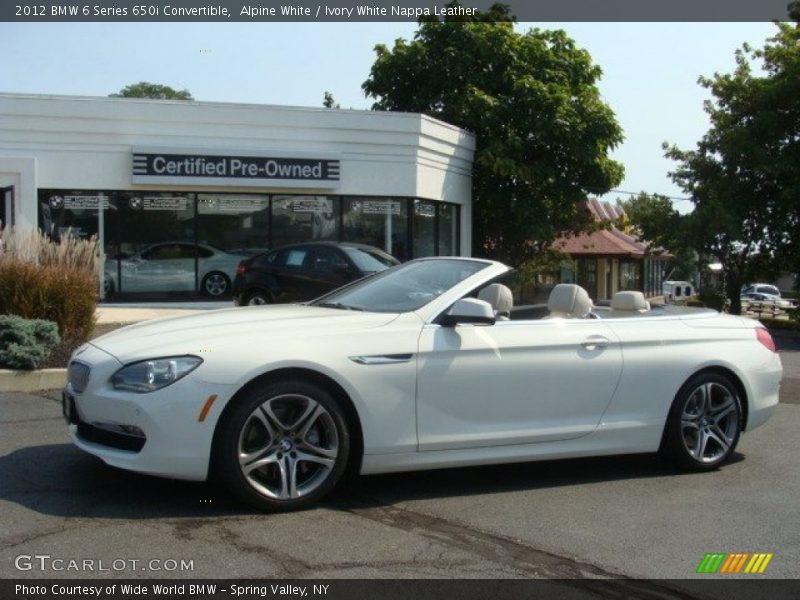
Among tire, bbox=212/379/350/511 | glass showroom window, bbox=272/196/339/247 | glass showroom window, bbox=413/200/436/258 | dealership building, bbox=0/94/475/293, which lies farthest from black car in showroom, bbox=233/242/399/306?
tire, bbox=212/379/350/511

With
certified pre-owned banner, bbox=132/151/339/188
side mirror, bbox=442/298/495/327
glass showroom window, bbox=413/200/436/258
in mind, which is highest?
certified pre-owned banner, bbox=132/151/339/188

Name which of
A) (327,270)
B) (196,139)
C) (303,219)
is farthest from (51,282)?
(303,219)

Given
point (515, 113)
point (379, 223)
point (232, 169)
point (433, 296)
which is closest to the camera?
point (433, 296)

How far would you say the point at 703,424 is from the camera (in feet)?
20.9

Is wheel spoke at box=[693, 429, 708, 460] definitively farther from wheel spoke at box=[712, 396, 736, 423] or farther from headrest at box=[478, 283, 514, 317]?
headrest at box=[478, 283, 514, 317]

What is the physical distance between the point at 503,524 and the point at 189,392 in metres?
1.82

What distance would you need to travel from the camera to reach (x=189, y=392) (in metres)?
4.87

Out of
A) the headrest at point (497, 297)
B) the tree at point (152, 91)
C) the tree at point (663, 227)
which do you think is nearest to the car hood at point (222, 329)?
the headrest at point (497, 297)

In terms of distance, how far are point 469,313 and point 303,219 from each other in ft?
51.1

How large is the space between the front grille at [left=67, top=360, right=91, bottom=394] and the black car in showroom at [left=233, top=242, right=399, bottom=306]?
9.56m

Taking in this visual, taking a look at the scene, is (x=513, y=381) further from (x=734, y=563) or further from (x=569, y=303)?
(x=734, y=563)

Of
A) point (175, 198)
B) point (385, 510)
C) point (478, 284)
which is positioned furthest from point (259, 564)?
point (175, 198)

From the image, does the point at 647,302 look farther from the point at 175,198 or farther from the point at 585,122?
the point at 585,122

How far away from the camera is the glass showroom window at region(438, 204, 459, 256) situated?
23.2 meters
